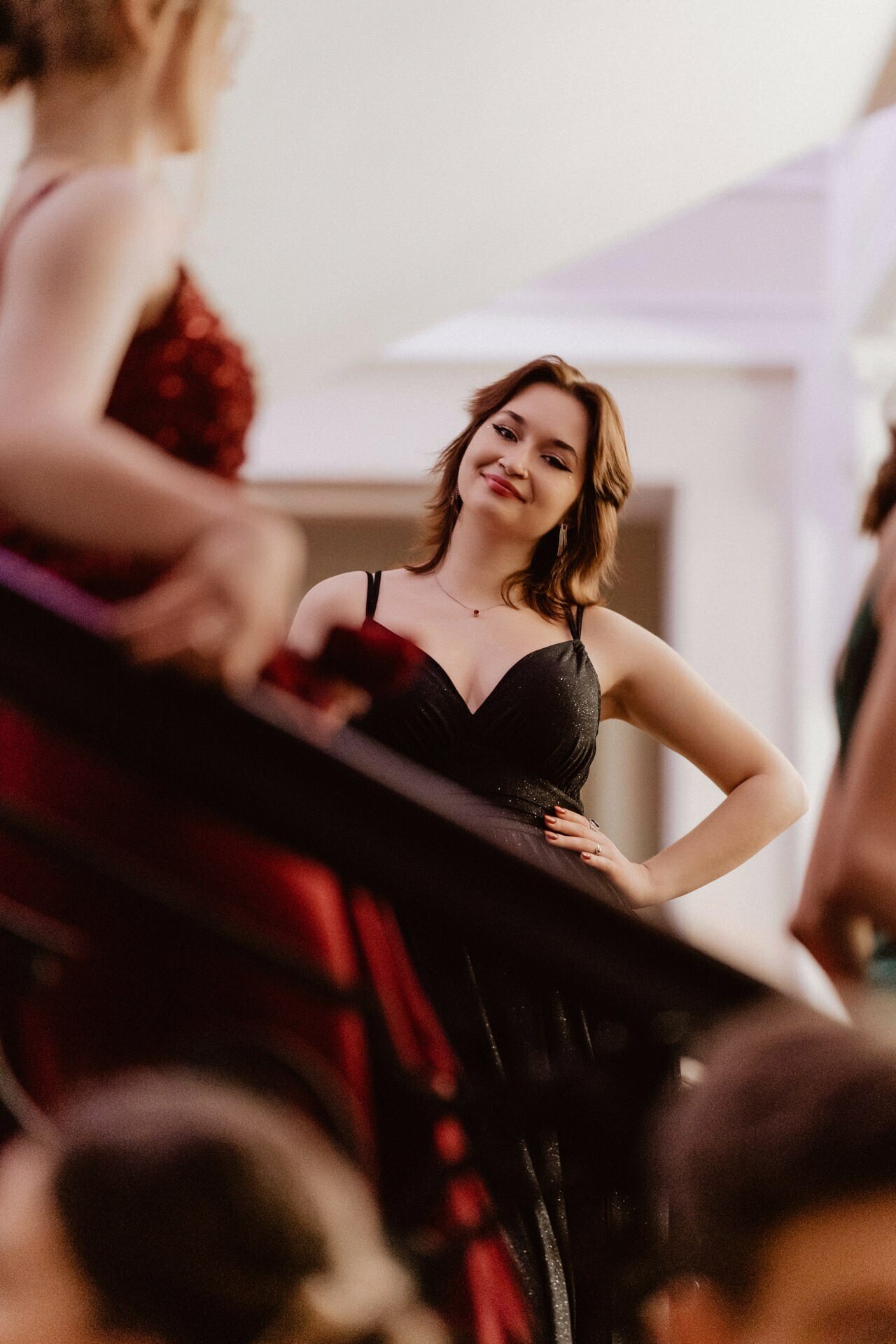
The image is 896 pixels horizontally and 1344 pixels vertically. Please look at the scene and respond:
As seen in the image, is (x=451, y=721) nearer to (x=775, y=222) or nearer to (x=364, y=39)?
(x=364, y=39)

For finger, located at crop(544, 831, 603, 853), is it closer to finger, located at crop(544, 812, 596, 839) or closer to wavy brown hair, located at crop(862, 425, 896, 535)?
finger, located at crop(544, 812, 596, 839)

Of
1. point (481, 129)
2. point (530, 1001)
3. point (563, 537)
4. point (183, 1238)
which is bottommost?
point (530, 1001)

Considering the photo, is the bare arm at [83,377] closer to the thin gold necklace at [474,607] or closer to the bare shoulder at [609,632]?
the thin gold necklace at [474,607]

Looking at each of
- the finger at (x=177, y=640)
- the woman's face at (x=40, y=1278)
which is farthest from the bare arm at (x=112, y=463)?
the woman's face at (x=40, y=1278)

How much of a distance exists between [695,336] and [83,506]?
13.6ft

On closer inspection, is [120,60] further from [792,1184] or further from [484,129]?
[484,129]

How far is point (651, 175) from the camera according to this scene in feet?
9.88

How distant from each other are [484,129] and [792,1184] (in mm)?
2519

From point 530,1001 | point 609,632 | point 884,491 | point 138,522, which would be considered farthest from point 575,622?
point 138,522

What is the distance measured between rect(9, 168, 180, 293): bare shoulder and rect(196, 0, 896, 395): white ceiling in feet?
5.86

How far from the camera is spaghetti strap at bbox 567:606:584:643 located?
1.67 meters

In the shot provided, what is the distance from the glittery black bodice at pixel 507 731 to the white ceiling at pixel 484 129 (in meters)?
1.39

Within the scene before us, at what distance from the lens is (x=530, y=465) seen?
158 centimetres

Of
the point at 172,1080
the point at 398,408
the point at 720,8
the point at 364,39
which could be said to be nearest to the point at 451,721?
the point at 172,1080
